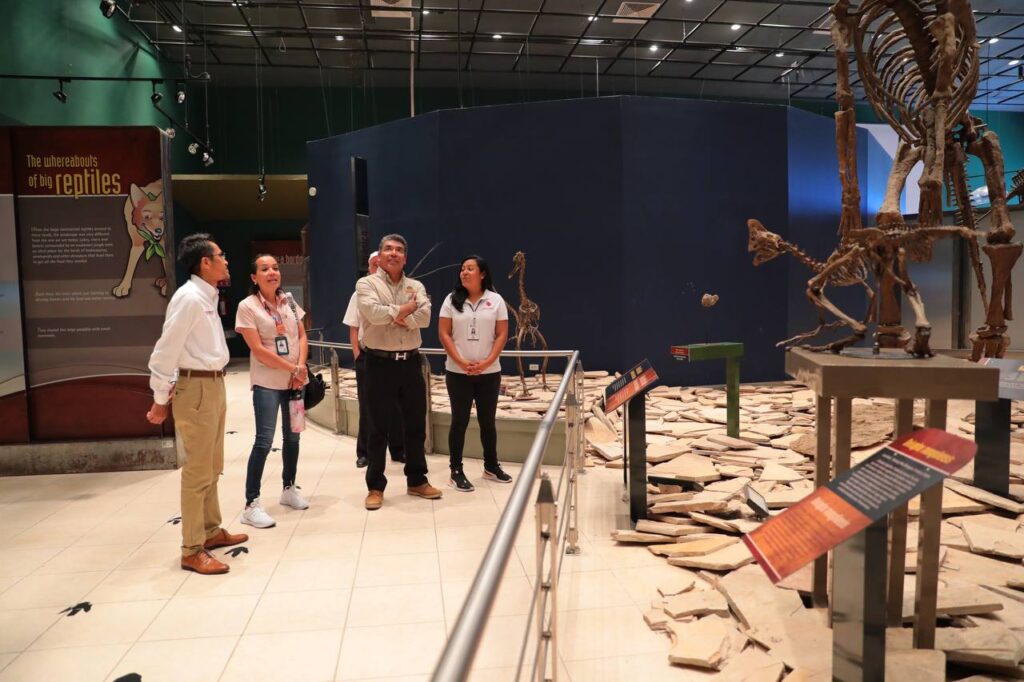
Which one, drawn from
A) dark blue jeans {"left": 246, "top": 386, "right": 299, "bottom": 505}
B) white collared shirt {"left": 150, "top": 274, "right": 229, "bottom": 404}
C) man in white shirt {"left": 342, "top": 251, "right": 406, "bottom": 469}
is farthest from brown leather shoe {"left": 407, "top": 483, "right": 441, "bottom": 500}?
white collared shirt {"left": 150, "top": 274, "right": 229, "bottom": 404}

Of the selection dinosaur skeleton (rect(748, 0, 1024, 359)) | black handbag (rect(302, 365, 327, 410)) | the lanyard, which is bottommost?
black handbag (rect(302, 365, 327, 410))

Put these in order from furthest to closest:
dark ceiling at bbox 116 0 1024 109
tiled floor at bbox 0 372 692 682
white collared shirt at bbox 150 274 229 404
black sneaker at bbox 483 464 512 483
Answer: dark ceiling at bbox 116 0 1024 109, black sneaker at bbox 483 464 512 483, white collared shirt at bbox 150 274 229 404, tiled floor at bbox 0 372 692 682

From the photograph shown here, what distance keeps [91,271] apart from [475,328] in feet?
11.3

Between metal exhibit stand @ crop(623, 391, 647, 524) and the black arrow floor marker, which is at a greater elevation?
metal exhibit stand @ crop(623, 391, 647, 524)

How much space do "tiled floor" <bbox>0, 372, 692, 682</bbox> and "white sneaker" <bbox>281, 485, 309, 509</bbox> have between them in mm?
59

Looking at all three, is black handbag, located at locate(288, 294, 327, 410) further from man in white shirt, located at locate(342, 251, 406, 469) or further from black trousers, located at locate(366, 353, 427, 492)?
man in white shirt, located at locate(342, 251, 406, 469)

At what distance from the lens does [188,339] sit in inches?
132

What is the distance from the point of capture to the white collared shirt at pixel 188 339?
3.28 m

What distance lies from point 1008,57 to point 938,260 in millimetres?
5752

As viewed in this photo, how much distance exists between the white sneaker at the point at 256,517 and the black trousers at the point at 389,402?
26.7 inches

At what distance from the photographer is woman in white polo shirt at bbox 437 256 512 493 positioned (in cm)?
462

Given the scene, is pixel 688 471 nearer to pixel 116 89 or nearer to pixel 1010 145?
pixel 116 89

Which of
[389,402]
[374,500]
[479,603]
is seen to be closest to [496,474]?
[374,500]

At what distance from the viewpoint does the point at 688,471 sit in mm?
4633
